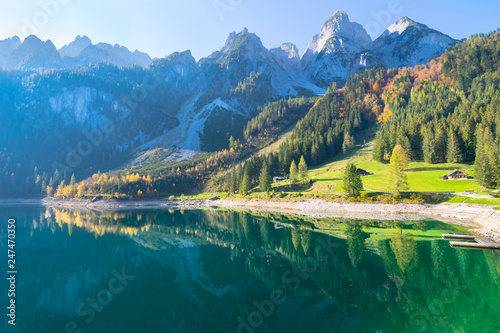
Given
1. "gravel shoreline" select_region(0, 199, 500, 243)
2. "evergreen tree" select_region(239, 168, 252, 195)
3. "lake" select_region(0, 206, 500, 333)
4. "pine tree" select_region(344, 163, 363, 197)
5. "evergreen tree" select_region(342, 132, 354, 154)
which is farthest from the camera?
"evergreen tree" select_region(342, 132, 354, 154)

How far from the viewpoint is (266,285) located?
2308 cm

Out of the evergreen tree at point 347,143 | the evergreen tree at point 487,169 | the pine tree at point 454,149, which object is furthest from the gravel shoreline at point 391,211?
the evergreen tree at point 347,143

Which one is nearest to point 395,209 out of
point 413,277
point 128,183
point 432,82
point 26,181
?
point 413,277

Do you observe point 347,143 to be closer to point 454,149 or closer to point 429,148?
point 429,148

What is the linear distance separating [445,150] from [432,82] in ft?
A: 269

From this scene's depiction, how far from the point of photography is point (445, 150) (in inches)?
3408

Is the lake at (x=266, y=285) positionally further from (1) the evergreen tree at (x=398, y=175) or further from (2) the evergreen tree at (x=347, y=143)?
(2) the evergreen tree at (x=347, y=143)

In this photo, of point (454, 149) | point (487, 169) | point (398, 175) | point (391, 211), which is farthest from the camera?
point (454, 149)

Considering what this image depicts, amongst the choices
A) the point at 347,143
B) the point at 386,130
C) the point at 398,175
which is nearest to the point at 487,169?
the point at 398,175

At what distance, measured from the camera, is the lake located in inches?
664

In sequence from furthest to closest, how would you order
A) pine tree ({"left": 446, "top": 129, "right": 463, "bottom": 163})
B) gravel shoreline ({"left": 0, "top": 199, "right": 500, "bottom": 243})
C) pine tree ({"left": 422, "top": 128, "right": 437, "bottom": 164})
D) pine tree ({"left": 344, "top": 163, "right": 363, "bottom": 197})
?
pine tree ({"left": 422, "top": 128, "right": 437, "bottom": 164}) < pine tree ({"left": 446, "top": 129, "right": 463, "bottom": 163}) < pine tree ({"left": 344, "top": 163, "right": 363, "bottom": 197}) < gravel shoreline ({"left": 0, "top": 199, "right": 500, "bottom": 243})

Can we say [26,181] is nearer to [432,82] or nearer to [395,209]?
[395,209]

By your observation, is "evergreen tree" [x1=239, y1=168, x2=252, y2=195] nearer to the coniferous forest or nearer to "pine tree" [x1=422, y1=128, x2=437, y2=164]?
the coniferous forest

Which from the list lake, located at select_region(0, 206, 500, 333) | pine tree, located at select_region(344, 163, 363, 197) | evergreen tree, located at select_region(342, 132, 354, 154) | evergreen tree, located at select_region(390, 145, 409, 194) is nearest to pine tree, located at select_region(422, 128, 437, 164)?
evergreen tree, located at select_region(390, 145, 409, 194)
